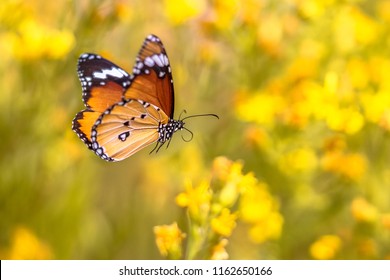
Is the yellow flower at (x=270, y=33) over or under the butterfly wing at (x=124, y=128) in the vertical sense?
over

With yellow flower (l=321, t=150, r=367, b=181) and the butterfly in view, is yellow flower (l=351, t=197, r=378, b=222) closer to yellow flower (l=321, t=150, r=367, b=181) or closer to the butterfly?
yellow flower (l=321, t=150, r=367, b=181)

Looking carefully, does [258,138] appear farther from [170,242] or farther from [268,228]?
[170,242]

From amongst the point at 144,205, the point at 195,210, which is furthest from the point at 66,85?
the point at 195,210

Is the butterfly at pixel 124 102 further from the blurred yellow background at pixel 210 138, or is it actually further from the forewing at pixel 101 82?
the blurred yellow background at pixel 210 138

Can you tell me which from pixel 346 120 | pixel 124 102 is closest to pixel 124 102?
pixel 124 102

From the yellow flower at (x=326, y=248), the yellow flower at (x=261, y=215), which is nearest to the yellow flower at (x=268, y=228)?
the yellow flower at (x=261, y=215)
